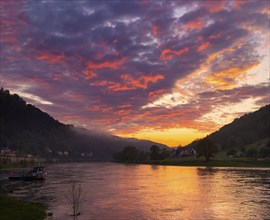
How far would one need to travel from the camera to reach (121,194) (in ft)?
260

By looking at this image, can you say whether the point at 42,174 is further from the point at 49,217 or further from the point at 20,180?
the point at 49,217

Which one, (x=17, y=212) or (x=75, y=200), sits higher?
(x=17, y=212)

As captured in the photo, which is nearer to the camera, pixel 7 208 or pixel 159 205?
pixel 7 208

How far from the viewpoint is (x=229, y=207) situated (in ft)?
192

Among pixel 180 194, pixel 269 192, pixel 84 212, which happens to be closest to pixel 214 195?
pixel 180 194

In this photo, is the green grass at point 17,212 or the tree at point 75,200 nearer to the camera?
the tree at point 75,200

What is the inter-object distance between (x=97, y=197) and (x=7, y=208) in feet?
88.5

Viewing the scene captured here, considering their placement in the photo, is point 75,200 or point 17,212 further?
point 75,200

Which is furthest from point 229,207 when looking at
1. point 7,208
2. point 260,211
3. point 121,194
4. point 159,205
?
point 7,208

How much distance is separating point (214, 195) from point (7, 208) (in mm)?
→ 44504

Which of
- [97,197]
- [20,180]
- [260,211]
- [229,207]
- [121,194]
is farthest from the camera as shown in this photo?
[20,180]

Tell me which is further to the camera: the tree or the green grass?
the green grass

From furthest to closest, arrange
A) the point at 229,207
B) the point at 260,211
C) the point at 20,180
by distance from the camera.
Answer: the point at 20,180
the point at 229,207
the point at 260,211

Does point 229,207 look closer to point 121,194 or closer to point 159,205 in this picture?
point 159,205
